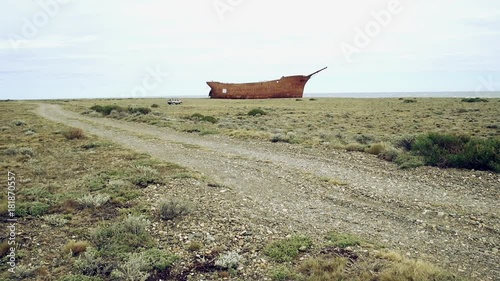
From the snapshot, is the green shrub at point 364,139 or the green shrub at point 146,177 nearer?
the green shrub at point 146,177

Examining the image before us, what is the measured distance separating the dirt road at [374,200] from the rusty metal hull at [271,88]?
65.9 metres

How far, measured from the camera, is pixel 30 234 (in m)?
7.21

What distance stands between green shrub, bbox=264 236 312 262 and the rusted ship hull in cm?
7488

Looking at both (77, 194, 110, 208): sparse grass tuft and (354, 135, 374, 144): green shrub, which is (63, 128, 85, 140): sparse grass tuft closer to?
(77, 194, 110, 208): sparse grass tuft

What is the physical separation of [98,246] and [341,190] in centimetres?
642

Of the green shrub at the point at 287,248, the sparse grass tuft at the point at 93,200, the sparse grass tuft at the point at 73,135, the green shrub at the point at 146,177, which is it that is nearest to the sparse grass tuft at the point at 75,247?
the sparse grass tuft at the point at 93,200

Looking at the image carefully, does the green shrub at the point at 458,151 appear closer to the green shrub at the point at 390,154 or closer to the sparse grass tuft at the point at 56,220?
the green shrub at the point at 390,154

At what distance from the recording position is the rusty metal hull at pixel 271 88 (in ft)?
264

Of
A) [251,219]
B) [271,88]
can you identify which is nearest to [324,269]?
[251,219]

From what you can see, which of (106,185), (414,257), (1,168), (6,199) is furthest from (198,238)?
(1,168)

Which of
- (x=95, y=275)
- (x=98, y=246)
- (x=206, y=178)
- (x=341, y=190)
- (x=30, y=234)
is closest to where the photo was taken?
(x=95, y=275)

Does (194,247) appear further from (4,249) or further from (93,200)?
(93,200)

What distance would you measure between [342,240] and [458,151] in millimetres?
8506

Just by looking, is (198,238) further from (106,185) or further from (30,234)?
(106,185)
